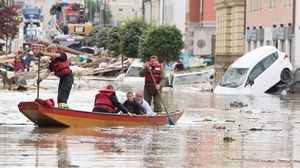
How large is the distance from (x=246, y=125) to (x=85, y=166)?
1070 cm

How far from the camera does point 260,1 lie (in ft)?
220

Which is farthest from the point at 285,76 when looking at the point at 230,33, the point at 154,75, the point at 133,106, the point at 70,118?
the point at 70,118

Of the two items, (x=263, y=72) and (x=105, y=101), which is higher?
(x=105, y=101)

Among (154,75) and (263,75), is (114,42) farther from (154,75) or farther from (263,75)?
(154,75)

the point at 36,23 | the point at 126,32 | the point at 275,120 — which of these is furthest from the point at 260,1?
the point at 36,23

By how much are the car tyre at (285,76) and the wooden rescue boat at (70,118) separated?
2687cm

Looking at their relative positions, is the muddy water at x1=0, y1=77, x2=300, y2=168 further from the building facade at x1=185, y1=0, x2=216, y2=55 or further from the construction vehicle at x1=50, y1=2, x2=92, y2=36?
the construction vehicle at x1=50, y1=2, x2=92, y2=36

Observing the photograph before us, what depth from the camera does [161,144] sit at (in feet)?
58.2

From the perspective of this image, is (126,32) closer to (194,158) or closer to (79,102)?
(79,102)

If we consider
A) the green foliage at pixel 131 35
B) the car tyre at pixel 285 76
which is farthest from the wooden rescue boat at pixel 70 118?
the green foliage at pixel 131 35

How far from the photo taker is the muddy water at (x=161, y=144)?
14664 mm

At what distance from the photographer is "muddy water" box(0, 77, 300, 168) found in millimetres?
14664

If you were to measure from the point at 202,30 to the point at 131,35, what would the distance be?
1446cm

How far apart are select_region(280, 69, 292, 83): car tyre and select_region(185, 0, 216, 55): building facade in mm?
46297
